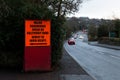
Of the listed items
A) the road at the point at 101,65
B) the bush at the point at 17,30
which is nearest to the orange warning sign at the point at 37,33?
the bush at the point at 17,30

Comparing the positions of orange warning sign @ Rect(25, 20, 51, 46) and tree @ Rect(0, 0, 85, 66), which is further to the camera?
tree @ Rect(0, 0, 85, 66)

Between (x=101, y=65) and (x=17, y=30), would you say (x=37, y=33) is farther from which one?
(x=101, y=65)

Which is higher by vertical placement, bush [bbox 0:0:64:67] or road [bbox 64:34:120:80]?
bush [bbox 0:0:64:67]

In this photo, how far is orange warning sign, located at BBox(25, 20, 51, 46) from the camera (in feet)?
50.5

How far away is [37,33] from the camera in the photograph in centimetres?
1555

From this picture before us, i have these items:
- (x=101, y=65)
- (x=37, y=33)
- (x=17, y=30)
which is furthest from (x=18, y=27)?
(x=101, y=65)

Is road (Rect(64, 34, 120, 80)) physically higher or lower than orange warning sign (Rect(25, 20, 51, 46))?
lower

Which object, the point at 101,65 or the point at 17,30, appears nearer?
the point at 17,30

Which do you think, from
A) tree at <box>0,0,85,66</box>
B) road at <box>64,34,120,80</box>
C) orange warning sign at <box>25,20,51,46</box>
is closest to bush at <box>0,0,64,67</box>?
tree at <box>0,0,85,66</box>

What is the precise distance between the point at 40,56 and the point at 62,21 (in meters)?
2.19

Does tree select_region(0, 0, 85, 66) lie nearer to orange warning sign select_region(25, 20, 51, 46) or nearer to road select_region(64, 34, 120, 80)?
orange warning sign select_region(25, 20, 51, 46)

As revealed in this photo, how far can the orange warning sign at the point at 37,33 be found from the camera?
1538cm

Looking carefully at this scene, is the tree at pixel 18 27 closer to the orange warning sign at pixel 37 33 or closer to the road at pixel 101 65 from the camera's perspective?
the orange warning sign at pixel 37 33

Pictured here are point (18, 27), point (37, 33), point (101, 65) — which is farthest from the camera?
point (101, 65)
